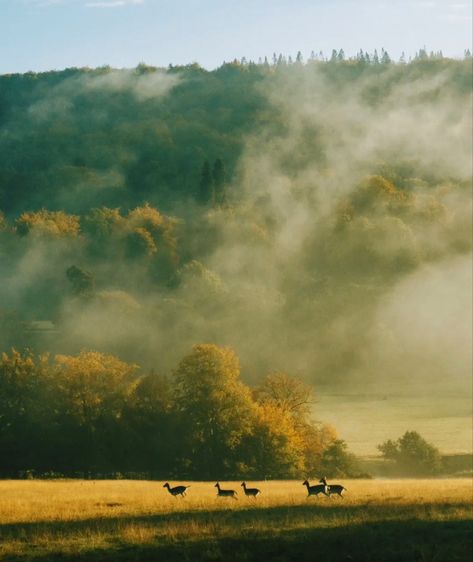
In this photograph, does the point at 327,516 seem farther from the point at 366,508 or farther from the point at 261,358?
the point at 261,358

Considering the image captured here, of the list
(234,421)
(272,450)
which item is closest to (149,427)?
(234,421)

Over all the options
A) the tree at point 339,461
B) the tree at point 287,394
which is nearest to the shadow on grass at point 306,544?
the tree at point 339,461

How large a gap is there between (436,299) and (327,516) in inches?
6390

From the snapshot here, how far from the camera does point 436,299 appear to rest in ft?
614

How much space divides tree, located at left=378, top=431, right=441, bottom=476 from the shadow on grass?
70.4m

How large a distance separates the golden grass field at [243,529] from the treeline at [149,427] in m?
37.9

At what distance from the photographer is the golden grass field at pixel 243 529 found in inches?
920

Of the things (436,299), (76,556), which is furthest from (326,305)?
(76,556)

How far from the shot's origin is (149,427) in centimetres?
8150

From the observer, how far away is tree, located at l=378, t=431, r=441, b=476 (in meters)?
96.5

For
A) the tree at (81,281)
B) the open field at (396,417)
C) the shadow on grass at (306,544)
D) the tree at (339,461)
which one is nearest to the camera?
the shadow on grass at (306,544)

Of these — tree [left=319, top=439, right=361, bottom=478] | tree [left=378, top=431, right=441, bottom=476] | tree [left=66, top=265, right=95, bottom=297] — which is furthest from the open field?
tree [left=66, top=265, right=95, bottom=297]

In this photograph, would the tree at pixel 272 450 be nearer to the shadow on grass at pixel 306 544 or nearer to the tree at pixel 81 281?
the shadow on grass at pixel 306 544

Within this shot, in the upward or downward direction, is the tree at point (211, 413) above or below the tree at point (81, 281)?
below
